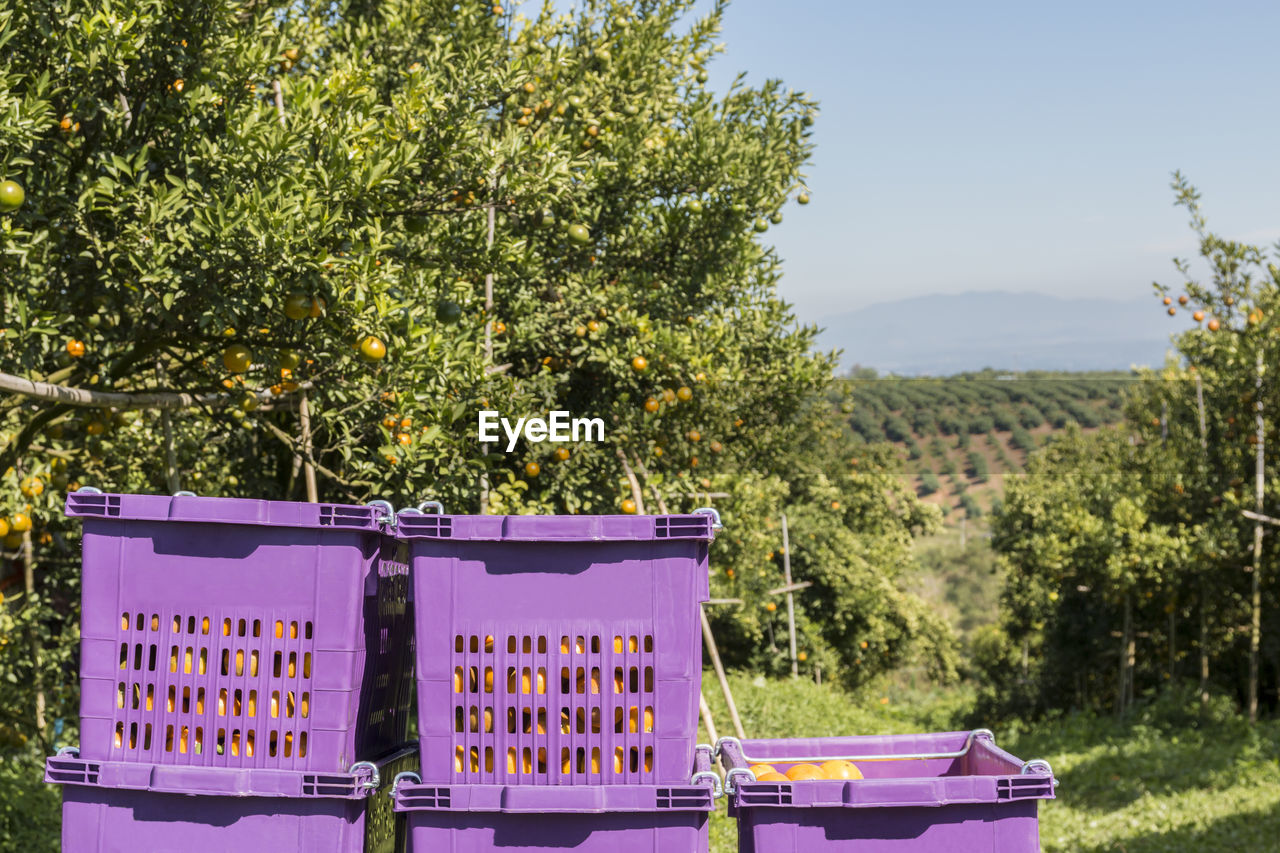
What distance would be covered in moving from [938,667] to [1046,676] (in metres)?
8.38

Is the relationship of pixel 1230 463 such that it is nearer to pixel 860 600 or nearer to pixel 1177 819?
pixel 1177 819

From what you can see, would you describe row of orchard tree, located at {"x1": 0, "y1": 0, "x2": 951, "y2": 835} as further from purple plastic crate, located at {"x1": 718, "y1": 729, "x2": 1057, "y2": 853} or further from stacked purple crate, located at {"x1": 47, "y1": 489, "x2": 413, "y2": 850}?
purple plastic crate, located at {"x1": 718, "y1": 729, "x2": 1057, "y2": 853}

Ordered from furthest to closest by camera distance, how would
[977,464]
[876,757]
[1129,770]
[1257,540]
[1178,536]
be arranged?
1. [977,464]
2. [1178,536]
3. [1257,540]
4. [1129,770]
5. [876,757]

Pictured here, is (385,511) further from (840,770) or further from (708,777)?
(840,770)

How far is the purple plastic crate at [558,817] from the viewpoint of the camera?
1812 millimetres

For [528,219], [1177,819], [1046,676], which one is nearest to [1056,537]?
[1046,676]

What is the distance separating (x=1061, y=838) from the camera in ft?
24.0

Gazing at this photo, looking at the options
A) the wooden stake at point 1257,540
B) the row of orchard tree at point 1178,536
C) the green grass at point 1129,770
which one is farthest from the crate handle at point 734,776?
the wooden stake at point 1257,540

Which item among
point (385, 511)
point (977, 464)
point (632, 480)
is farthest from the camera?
point (977, 464)

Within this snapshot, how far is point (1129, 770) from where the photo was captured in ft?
31.2

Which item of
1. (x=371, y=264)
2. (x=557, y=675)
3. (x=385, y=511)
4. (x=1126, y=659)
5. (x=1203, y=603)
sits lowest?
(x=1126, y=659)

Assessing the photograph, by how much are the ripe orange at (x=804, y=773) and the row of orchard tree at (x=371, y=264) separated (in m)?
1.91

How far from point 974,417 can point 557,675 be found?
26199 millimetres

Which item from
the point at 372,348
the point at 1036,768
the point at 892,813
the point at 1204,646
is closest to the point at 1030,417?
the point at 1204,646
